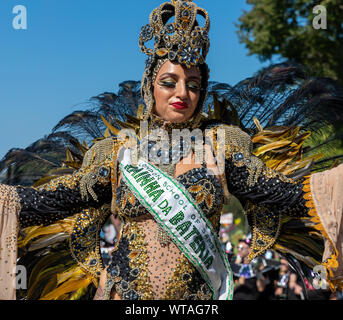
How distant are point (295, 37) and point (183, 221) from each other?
912 centimetres

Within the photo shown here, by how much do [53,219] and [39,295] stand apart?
718mm

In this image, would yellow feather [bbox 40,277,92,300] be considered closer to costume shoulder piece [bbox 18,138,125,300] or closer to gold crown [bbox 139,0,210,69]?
costume shoulder piece [bbox 18,138,125,300]

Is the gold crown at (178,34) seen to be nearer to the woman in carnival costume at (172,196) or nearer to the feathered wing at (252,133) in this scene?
the woman in carnival costume at (172,196)

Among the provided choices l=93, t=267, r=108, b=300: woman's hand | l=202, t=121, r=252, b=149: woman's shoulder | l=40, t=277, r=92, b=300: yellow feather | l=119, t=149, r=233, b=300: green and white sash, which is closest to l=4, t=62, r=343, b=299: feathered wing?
l=40, t=277, r=92, b=300: yellow feather

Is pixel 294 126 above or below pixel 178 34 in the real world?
below

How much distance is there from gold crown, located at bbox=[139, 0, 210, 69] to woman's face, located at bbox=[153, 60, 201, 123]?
0.18 feet

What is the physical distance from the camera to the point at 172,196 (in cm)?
299

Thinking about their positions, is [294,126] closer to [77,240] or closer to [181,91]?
[181,91]

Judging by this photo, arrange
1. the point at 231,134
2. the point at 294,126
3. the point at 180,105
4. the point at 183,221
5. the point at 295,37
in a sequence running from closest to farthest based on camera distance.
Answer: the point at 183,221, the point at 180,105, the point at 231,134, the point at 294,126, the point at 295,37

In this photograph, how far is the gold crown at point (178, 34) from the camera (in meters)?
3.10

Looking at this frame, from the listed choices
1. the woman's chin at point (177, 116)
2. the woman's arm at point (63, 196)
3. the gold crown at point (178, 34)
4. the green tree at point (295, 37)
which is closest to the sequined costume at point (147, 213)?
the woman's arm at point (63, 196)

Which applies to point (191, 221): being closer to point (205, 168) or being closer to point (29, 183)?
point (205, 168)

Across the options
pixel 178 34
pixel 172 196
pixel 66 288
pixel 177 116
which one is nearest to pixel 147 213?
pixel 172 196
